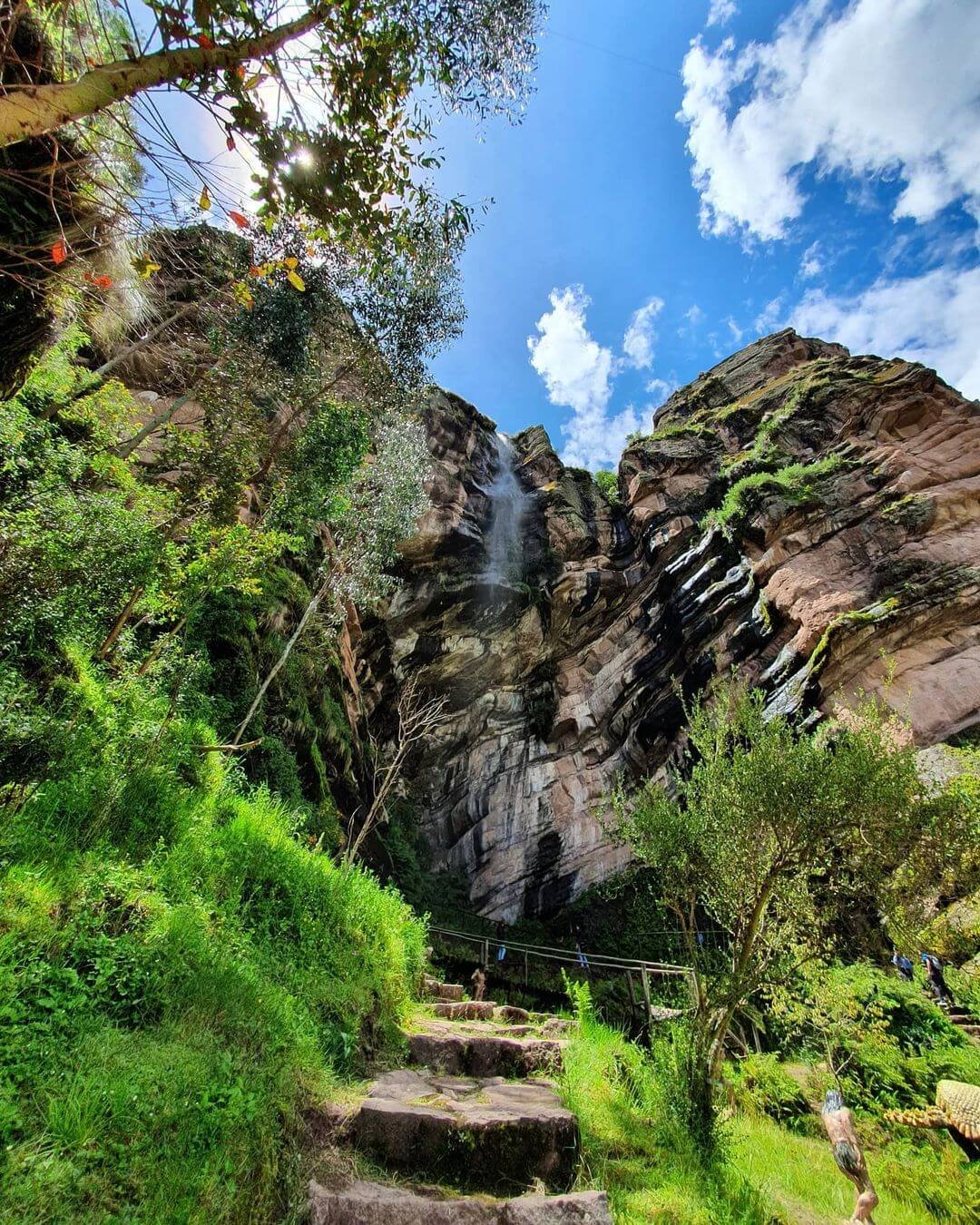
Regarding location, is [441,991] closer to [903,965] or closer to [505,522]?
[903,965]

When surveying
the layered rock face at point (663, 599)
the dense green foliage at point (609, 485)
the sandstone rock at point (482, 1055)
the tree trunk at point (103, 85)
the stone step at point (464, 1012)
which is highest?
the dense green foliage at point (609, 485)

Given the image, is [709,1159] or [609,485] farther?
[609,485]

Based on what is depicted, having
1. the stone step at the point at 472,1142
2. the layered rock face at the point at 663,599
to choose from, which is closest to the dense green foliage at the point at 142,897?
the stone step at the point at 472,1142

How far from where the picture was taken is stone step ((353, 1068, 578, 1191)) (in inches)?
120

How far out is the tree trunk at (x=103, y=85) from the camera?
2.10 meters

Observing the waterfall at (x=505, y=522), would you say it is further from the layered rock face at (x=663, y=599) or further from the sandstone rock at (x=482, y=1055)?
the sandstone rock at (x=482, y=1055)

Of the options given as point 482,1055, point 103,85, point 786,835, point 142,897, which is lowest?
point 482,1055

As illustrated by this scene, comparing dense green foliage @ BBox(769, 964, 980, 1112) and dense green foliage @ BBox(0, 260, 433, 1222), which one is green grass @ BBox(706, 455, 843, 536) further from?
dense green foliage @ BBox(0, 260, 433, 1222)

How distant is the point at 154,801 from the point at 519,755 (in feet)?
60.6

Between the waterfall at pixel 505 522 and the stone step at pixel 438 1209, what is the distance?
22.2 metres

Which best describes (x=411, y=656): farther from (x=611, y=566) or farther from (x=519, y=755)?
(x=611, y=566)

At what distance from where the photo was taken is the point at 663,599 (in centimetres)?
2247

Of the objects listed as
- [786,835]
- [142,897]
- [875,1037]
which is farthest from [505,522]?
[142,897]

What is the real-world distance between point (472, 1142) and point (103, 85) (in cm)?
578
